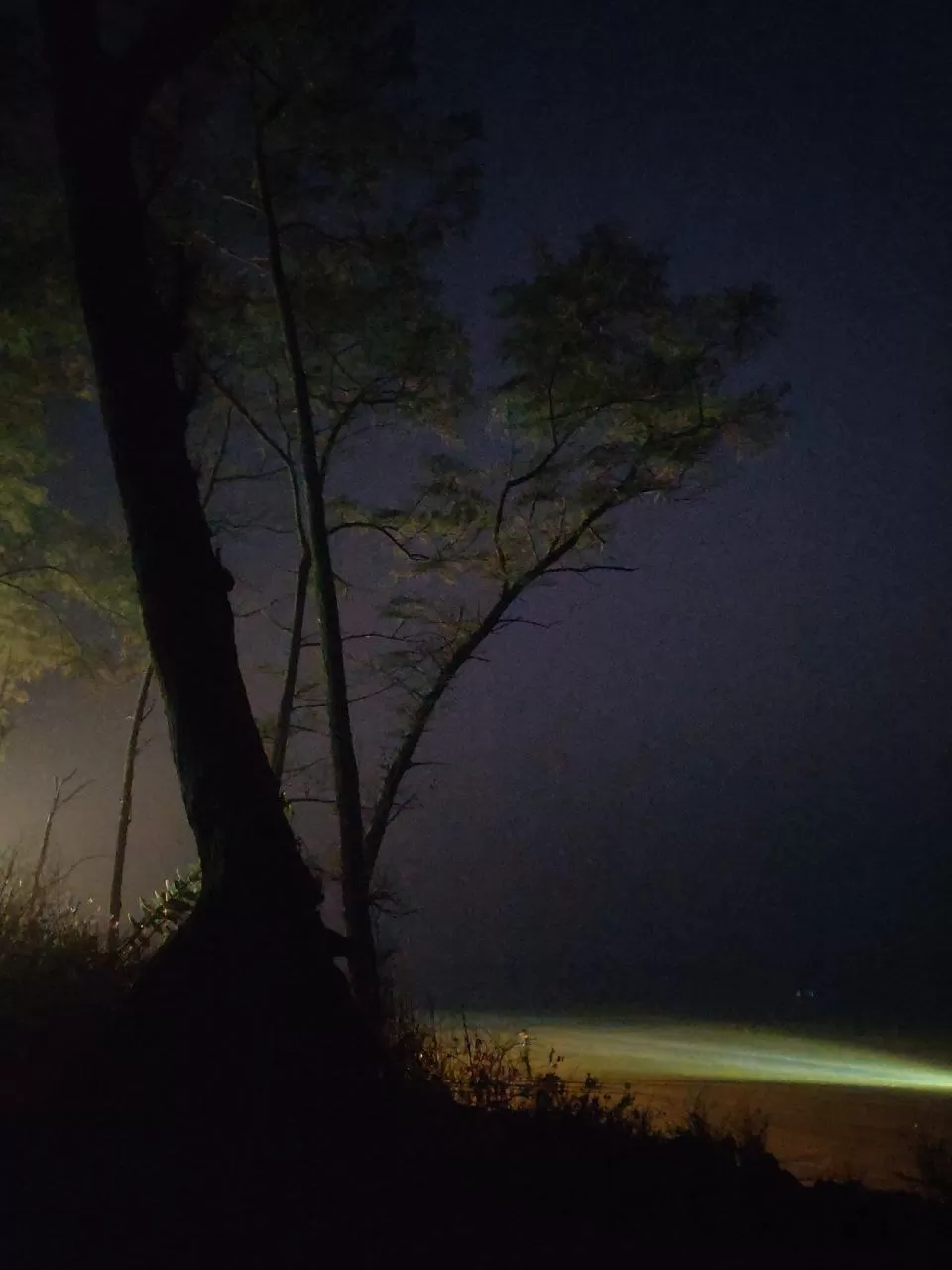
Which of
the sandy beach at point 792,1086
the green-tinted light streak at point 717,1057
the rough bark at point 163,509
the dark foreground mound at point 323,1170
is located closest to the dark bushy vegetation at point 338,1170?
the dark foreground mound at point 323,1170

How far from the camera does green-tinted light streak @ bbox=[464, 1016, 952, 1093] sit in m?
11.9

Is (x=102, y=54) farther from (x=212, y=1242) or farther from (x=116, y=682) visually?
(x=116, y=682)

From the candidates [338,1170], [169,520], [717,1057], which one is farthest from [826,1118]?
[169,520]

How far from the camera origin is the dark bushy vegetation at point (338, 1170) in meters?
3.04

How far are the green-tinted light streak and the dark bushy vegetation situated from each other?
4.11 m

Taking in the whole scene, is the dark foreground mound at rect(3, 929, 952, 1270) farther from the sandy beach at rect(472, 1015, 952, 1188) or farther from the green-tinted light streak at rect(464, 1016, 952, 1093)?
the green-tinted light streak at rect(464, 1016, 952, 1093)

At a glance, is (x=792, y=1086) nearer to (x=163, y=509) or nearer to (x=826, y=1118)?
(x=826, y=1118)

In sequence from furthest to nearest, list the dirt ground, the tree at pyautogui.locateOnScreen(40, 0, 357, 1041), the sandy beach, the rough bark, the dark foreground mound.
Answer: the sandy beach → the dirt ground → the rough bark → the tree at pyautogui.locateOnScreen(40, 0, 357, 1041) → the dark foreground mound

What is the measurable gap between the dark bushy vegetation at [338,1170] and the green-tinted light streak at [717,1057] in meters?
4.11

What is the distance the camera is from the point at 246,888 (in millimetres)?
4695

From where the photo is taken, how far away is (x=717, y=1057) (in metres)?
15.6

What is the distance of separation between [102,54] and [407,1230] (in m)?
6.58

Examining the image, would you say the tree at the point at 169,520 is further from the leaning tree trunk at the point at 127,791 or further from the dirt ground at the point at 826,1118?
the leaning tree trunk at the point at 127,791

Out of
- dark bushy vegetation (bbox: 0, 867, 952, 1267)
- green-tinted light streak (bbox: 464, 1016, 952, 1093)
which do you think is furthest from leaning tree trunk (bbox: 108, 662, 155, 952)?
dark bushy vegetation (bbox: 0, 867, 952, 1267)
